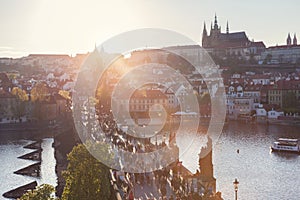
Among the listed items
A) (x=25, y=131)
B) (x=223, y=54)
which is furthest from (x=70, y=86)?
(x=25, y=131)

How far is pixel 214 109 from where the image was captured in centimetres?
3734

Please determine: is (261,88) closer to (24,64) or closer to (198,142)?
(198,142)

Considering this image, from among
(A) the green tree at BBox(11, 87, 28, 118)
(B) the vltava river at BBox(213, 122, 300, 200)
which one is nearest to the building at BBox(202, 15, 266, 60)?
(A) the green tree at BBox(11, 87, 28, 118)

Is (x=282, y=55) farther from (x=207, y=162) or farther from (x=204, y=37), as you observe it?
(x=207, y=162)

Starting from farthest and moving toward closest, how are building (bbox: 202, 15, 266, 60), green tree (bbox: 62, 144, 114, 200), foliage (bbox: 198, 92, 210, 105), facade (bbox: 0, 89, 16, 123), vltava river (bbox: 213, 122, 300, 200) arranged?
1. building (bbox: 202, 15, 266, 60)
2. foliage (bbox: 198, 92, 210, 105)
3. facade (bbox: 0, 89, 16, 123)
4. vltava river (bbox: 213, 122, 300, 200)
5. green tree (bbox: 62, 144, 114, 200)

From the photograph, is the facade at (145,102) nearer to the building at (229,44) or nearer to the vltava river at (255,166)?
the vltava river at (255,166)

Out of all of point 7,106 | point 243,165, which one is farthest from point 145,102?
point 243,165

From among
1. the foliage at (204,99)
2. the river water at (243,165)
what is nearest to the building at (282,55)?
the foliage at (204,99)

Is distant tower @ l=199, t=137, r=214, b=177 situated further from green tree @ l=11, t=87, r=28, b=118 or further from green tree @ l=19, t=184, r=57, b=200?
green tree @ l=11, t=87, r=28, b=118

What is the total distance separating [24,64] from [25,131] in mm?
64280

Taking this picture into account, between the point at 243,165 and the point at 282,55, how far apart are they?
143 ft

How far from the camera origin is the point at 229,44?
2544 inches

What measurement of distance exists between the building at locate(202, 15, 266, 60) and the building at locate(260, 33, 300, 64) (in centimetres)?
173

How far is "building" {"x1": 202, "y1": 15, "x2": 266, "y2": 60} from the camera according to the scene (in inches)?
2452
